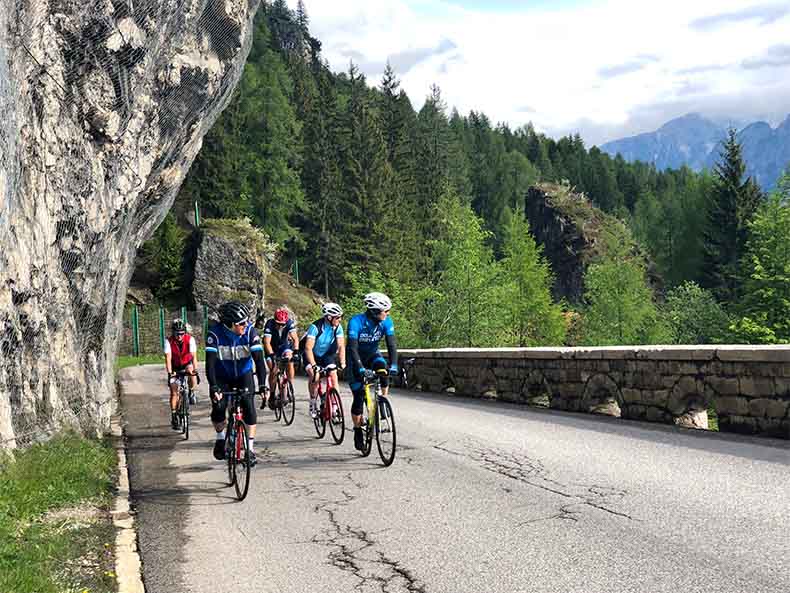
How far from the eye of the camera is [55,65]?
11.9 meters

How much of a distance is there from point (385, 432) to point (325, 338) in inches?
97.1

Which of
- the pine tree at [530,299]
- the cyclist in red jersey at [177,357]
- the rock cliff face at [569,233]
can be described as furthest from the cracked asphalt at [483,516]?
the rock cliff face at [569,233]

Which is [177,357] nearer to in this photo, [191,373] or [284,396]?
[191,373]

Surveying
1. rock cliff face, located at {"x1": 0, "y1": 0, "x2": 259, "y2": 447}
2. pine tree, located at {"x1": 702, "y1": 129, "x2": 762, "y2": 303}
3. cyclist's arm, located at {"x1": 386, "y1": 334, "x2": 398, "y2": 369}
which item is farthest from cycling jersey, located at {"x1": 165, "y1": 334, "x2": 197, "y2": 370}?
pine tree, located at {"x1": 702, "y1": 129, "x2": 762, "y2": 303}

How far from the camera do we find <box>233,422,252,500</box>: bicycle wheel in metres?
7.91

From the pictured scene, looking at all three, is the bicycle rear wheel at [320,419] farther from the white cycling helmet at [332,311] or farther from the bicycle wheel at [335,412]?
the white cycling helmet at [332,311]

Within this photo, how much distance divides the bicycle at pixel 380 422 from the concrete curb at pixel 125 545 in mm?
2907

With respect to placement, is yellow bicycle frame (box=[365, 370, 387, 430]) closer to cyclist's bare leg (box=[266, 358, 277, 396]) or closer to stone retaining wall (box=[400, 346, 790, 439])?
stone retaining wall (box=[400, 346, 790, 439])

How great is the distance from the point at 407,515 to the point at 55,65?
9.05m

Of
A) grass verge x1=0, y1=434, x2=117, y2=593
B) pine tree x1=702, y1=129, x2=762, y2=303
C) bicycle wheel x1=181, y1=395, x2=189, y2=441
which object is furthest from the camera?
pine tree x1=702, y1=129, x2=762, y2=303

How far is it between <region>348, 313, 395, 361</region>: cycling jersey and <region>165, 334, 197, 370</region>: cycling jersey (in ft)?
14.9

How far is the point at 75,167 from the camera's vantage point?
12.5m

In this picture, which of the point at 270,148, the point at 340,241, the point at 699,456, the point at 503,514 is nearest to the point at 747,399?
the point at 699,456

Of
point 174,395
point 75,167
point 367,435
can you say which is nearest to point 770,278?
point 174,395
